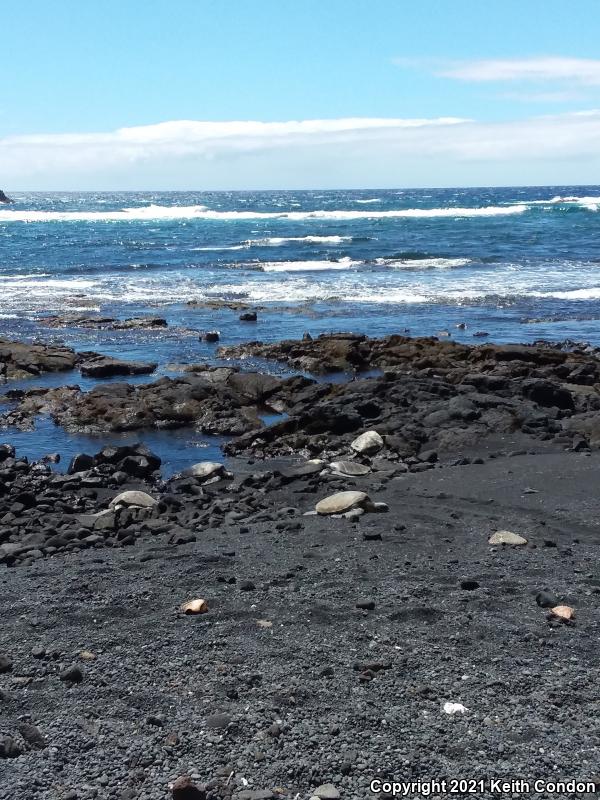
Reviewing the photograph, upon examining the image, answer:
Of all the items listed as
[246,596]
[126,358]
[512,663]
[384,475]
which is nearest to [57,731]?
[246,596]

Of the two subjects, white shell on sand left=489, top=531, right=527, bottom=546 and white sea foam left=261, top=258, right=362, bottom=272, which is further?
white sea foam left=261, top=258, right=362, bottom=272

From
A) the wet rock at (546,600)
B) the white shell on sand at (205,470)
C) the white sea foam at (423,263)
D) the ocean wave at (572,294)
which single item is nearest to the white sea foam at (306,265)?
the white sea foam at (423,263)

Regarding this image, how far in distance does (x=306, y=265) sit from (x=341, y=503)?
31.1 m

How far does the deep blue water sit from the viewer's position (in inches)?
852

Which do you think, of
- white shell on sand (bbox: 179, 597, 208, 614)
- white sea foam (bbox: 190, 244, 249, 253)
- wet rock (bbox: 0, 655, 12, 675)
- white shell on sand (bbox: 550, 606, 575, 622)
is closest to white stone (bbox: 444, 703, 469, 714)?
white shell on sand (bbox: 550, 606, 575, 622)

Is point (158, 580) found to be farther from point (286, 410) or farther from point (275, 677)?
point (286, 410)

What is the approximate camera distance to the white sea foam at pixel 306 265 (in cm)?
3706

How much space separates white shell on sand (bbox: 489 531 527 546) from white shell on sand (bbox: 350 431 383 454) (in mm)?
3695

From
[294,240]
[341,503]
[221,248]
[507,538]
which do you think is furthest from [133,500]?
[294,240]

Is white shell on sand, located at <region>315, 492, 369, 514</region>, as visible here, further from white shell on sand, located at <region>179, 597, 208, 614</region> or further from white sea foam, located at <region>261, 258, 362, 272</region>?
white sea foam, located at <region>261, 258, 362, 272</region>

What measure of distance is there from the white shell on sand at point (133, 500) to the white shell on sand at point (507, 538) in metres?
3.45

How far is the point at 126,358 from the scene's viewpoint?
18.3m

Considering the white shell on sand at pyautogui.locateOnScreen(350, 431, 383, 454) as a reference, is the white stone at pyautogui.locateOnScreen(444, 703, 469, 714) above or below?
above

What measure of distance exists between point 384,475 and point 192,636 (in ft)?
15.1
